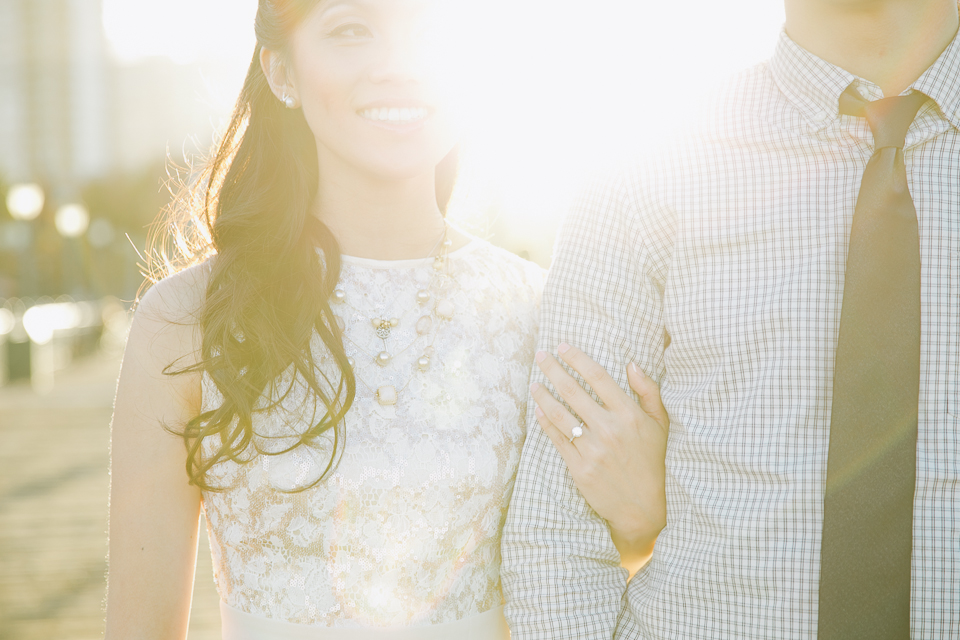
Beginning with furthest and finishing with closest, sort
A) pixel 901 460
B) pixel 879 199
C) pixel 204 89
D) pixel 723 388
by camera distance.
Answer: pixel 204 89, pixel 723 388, pixel 879 199, pixel 901 460

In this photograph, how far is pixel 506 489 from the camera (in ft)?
6.93

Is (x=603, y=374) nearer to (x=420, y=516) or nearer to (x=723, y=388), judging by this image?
(x=723, y=388)

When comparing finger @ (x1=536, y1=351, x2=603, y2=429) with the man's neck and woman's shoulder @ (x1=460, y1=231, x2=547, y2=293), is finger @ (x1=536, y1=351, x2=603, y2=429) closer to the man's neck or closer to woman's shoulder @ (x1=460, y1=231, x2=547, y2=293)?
woman's shoulder @ (x1=460, y1=231, x2=547, y2=293)

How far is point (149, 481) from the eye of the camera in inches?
78.7

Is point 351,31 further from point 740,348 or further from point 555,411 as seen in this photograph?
point 740,348

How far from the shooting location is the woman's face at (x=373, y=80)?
2.03 meters

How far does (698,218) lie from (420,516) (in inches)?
36.1

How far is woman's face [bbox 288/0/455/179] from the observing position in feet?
6.67

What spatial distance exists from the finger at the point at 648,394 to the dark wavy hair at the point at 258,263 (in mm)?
651

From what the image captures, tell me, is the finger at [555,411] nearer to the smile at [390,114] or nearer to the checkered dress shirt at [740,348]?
the checkered dress shirt at [740,348]

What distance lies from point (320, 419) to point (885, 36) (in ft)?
4.76

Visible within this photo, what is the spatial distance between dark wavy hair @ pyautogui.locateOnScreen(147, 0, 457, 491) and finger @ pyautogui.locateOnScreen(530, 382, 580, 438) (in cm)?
44

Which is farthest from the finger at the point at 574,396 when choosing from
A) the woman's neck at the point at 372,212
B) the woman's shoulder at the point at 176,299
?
the woman's shoulder at the point at 176,299

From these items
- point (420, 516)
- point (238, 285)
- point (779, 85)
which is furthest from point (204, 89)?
point (779, 85)
